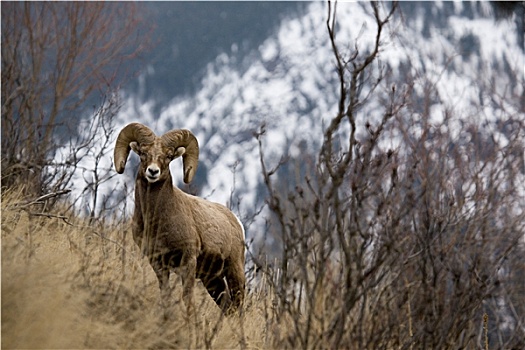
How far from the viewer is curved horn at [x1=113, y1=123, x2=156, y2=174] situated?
18.0 feet

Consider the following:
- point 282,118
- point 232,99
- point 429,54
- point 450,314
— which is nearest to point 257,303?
point 450,314

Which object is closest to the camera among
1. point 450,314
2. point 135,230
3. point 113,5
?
point 450,314

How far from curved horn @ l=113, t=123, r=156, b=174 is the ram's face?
0.06m

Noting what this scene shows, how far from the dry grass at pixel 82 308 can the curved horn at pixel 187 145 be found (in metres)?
0.93

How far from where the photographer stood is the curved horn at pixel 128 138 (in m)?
5.50

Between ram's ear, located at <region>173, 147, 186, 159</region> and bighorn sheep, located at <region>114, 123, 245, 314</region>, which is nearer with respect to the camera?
bighorn sheep, located at <region>114, 123, 245, 314</region>

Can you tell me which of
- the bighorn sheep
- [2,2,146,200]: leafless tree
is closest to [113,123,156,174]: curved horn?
the bighorn sheep

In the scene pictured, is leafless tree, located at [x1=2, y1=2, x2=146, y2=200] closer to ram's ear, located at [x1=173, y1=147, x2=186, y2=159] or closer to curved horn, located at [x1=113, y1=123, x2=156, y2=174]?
curved horn, located at [x1=113, y1=123, x2=156, y2=174]

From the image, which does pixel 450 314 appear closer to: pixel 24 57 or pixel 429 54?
pixel 429 54

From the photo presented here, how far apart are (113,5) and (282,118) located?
76.1 meters

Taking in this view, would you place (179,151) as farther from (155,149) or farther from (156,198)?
(156,198)

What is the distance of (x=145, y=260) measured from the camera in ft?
18.2

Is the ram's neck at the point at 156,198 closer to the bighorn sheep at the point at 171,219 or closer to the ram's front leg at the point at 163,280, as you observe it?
the bighorn sheep at the point at 171,219

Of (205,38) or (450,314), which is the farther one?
(205,38)
